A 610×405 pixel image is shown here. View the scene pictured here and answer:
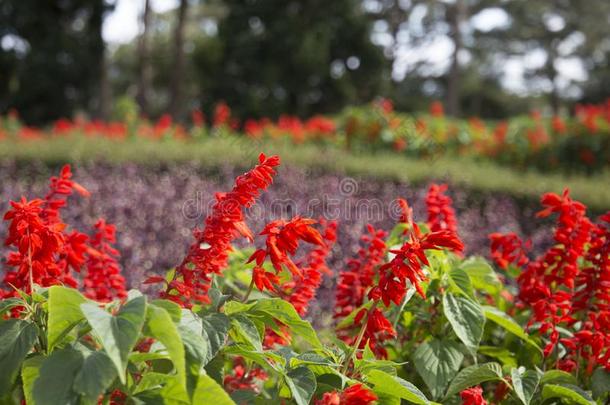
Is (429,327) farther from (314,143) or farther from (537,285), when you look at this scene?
(314,143)

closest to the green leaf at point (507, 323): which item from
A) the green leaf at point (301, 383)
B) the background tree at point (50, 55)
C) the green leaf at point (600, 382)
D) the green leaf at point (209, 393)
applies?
the green leaf at point (600, 382)

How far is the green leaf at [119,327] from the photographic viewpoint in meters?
1.34

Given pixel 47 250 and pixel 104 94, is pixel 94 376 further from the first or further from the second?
pixel 104 94

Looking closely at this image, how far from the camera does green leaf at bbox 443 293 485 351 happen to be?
2020mm

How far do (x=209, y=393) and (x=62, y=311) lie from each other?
1.11 feet

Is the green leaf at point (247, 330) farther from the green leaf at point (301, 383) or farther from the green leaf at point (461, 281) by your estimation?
the green leaf at point (461, 281)

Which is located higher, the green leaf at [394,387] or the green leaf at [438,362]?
the green leaf at [394,387]

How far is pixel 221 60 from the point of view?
73.7 ft

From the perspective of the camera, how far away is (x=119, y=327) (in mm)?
1398

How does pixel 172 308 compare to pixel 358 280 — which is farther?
pixel 358 280

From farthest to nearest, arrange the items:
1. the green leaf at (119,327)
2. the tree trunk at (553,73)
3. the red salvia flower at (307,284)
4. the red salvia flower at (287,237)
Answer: the tree trunk at (553,73) → the red salvia flower at (307,284) → the red salvia flower at (287,237) → the green leaf at (119,327)

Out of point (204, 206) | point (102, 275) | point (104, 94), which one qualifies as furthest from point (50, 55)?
point (102, 275)

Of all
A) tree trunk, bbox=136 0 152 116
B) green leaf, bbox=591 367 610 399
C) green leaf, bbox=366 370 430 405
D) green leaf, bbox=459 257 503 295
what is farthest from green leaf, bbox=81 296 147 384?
tree trunk, bbox=136 0 152 116

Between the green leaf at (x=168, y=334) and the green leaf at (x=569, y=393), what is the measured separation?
100cm
